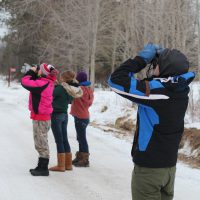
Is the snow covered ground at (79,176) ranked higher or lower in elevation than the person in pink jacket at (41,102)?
lower

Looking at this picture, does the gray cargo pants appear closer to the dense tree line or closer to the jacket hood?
the jacket hood

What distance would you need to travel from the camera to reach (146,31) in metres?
16.4

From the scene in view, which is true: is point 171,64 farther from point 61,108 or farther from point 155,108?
point 61,108

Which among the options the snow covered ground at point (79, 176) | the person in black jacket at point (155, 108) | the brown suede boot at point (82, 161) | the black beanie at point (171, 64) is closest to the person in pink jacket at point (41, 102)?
the snow covered ground at point (79, 176)

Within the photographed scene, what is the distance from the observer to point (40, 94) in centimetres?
700

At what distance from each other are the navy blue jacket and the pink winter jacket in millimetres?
3398

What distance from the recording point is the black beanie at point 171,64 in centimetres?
363

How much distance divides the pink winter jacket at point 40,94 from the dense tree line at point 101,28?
744 centimetres

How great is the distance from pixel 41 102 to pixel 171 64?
12.2 ft

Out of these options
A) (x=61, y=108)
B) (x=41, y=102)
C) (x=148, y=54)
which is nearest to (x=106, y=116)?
(x=61, y=108)

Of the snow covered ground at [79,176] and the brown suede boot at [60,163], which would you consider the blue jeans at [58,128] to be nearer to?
the brown suede boot at [60,163]

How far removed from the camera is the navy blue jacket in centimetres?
360

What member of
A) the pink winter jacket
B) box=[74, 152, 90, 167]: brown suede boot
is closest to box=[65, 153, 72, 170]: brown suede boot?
box=[74, 152, 90, 167]: brown suede boot

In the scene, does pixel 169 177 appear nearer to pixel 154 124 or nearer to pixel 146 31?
pixel 154 124
